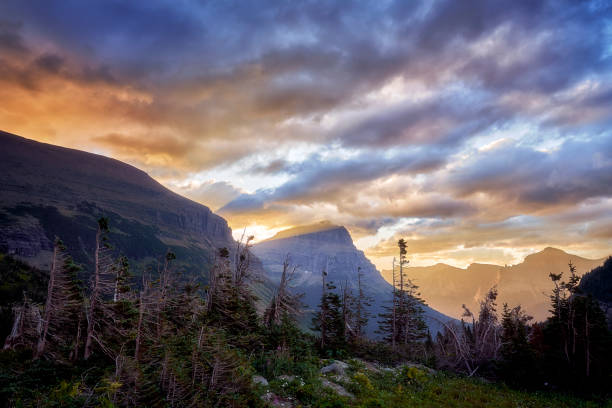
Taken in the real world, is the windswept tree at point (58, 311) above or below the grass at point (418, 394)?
above

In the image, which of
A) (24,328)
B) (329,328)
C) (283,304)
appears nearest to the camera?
(24,328)

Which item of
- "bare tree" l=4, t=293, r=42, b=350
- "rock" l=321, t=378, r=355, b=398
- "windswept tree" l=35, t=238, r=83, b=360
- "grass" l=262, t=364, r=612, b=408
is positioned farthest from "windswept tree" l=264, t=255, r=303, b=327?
"bare tree" l=4, t=293, r=42, b=350

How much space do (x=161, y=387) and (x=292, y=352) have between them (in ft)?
56.7

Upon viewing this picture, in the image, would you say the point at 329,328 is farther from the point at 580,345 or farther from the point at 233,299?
the point at 580,345

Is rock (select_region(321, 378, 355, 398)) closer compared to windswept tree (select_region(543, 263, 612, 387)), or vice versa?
rock (select_region(321, 378, 355, 398))

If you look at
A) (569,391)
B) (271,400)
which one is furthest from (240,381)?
(569,391)

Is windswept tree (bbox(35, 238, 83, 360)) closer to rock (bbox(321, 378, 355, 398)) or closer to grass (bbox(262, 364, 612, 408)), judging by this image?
grass (bbox(262, 364, 612, 408))

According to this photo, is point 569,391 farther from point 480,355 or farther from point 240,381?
point 240,381

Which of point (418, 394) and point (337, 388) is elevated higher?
point (337, 388)

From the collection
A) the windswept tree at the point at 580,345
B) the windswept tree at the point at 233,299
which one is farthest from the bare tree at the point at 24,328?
the windswept tree at the point at 580,345

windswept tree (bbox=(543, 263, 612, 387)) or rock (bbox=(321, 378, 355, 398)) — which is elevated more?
windswept tree (bbox=(543, 263, 612, 387))

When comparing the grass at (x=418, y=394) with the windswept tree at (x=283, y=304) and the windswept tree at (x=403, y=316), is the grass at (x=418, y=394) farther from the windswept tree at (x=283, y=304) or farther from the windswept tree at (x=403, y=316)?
the windswept tree at (x=403, y=316)

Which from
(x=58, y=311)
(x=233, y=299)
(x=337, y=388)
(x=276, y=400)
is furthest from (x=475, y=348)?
(x=58, y=311)

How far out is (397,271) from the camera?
5562 cm
